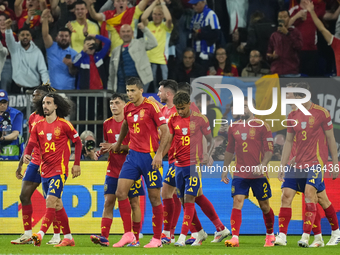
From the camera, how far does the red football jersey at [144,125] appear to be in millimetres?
7633

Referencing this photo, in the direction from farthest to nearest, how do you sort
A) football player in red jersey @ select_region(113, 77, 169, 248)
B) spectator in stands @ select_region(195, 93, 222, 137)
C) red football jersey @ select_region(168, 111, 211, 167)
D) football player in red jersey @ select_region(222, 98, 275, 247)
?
spectator in stands @ select_region(195, 93, 222, 137), red football jersey @ select_region(168, 111, 211, 167), football player in red jersey @ select_region(222, 98, 275, 247), football player in red jersey @ select_region(113, 77, 169, 248)

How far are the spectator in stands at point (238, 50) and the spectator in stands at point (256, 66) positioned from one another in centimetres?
37

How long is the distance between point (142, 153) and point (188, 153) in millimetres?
818

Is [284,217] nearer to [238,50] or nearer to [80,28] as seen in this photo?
[238,50]

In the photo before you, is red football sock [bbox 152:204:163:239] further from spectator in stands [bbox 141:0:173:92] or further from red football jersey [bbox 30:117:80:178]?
spectator in stands [bbox 141:0:173:92]

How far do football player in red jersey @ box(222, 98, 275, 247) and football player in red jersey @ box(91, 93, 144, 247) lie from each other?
4.61 feet

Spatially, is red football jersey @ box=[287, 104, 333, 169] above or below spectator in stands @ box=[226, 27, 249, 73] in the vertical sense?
below

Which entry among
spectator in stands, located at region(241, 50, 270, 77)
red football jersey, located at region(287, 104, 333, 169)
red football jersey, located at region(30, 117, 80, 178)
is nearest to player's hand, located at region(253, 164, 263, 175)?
red football jersey, located at region(287, 104, 333, 169)

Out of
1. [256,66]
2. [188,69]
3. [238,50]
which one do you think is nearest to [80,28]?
[188,69]

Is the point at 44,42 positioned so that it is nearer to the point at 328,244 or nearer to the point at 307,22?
the point at 307,22

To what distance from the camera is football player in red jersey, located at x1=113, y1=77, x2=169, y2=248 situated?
24.8ft

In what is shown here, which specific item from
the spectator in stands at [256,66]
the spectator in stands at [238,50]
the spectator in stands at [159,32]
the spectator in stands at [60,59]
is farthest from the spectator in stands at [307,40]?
the spectator in stands at [60,59]

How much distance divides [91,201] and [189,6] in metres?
5.76

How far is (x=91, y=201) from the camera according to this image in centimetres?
1007
